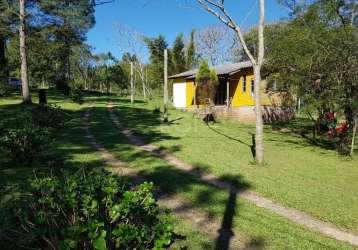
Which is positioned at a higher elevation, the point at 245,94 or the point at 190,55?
the point at 190,55

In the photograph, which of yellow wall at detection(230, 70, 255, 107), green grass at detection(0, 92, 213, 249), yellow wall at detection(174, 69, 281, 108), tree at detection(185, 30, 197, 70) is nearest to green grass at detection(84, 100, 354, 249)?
green grass at detection(0, 92, 213, 249)

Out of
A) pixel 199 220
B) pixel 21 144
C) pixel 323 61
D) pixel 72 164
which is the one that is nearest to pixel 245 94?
pixel 323 61

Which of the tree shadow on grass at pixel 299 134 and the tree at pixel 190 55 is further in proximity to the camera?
the tree at pixel 190 55

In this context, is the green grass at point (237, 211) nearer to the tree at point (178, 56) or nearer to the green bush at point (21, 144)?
the green bush at point (21, 144)

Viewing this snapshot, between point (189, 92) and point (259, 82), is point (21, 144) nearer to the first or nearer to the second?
point (259, 82)

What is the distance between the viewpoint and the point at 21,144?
8.43 metres

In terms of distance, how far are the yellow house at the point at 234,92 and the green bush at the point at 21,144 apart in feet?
56.3

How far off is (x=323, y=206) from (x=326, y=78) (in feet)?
28.7

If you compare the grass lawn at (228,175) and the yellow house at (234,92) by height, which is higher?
the yellow house at (234,92)

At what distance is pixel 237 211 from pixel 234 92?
83.1ft

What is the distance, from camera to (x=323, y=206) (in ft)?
23.3

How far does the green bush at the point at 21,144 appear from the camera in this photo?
8320 millimetres

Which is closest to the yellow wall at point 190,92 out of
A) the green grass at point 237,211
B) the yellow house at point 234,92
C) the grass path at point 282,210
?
the yellow house at point 234,92

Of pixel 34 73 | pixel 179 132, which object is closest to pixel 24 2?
pixel 179 132
